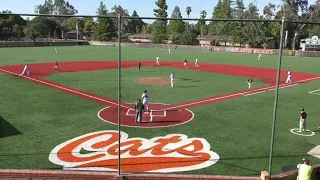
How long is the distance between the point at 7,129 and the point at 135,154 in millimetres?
7636

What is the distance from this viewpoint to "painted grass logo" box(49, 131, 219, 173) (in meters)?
13.4

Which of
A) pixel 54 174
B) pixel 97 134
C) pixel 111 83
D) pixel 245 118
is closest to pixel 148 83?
pixel 111 83

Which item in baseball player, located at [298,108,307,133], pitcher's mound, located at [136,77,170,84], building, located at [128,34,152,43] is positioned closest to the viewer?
baseball player, located at [298,108,307,133]

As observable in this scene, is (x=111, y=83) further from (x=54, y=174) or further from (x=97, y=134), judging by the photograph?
(x=54, y=174)

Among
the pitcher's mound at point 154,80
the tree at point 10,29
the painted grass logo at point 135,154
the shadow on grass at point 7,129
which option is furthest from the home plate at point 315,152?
the tree at point 10,29

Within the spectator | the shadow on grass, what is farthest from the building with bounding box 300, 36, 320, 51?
the shadow on grass

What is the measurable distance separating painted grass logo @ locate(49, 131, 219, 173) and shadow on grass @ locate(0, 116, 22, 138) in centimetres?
324

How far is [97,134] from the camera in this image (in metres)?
17.2

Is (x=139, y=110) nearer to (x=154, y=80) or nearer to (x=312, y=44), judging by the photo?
(x=154, y=80)

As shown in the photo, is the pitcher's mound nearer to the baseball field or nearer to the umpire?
the baseball field

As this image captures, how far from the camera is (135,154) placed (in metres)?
14.6

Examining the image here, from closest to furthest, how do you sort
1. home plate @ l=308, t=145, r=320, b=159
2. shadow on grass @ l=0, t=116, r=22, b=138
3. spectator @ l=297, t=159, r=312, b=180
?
1. spectator @ l=297, t=159, r=312, b=180
2. home plate @ l=308, t=145, r=320, b=159
3. shadow on grass @ l=0, t=116, r=22, b=138

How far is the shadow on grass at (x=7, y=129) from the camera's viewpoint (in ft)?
55.0

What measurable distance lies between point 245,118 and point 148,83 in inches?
601
